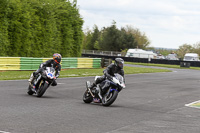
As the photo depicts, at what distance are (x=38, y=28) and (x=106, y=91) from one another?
73.8ft

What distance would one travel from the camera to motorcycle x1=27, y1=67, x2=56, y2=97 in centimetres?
1342

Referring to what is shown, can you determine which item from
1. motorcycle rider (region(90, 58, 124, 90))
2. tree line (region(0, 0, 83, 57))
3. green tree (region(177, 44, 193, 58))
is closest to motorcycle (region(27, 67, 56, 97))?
motorcycle rider (region(90, 58, 124, 90))

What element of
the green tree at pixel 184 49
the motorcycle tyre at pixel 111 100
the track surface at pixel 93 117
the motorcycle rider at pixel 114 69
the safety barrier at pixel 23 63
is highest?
the green tree at pixel 184 49

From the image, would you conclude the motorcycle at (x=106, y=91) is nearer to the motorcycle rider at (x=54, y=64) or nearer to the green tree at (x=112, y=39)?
the motorcycle rider at (x=54, y=64)

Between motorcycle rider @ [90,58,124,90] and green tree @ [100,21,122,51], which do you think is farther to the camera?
green tree @ [100,21,122,51]

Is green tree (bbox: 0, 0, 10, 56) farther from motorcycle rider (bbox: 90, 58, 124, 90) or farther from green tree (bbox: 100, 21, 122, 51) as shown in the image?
green tree (bbox: 100, 21, 122, 51)

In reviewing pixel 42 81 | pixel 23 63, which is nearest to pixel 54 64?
pixel 42 81

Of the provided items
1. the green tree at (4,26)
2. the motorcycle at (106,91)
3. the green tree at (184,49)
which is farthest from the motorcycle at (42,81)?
the green tree at (184,49)

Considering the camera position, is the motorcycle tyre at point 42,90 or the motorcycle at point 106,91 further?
the motorcycle tyre at point 42,90

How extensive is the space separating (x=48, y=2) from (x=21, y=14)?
4.64 m

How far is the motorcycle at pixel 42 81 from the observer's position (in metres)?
13.4

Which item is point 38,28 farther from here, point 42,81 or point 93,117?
point 93,117

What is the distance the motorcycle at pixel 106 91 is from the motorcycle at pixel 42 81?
5.16ft

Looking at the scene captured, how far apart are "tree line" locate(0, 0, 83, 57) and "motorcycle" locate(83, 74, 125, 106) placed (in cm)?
1782
